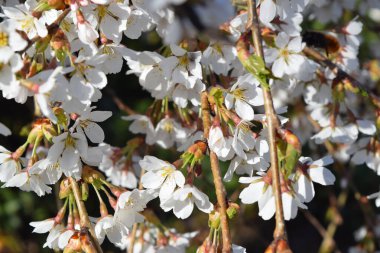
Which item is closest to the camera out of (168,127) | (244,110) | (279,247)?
(279,247)

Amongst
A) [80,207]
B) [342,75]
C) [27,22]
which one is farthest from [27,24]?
[342,75]

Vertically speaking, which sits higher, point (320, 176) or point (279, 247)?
point (279, 247)

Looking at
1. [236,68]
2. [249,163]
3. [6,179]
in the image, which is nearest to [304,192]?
[249,163]

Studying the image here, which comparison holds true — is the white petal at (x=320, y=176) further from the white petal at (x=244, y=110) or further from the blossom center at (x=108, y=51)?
the blossom center at (x=108, y=51)

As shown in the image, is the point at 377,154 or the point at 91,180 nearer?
the point at 91,180

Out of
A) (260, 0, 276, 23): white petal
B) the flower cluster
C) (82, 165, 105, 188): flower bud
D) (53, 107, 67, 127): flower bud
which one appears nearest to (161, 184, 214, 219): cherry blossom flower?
the flower cluster

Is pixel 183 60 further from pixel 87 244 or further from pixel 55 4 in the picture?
pixel 87 244

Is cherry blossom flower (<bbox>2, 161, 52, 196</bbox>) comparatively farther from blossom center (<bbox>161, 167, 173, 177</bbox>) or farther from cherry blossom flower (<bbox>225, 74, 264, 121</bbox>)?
cherry blossom flower (<bbox>225, 74, 264, 121</bbox>)

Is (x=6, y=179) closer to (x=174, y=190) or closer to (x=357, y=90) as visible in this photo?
(x=174, y=190)

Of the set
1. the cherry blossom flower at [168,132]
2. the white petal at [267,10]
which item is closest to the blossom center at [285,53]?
the white petal at [267,10]
